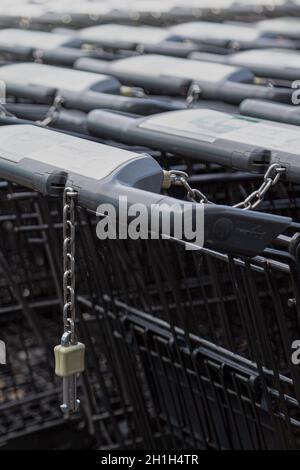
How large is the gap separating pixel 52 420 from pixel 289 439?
1.33 metres

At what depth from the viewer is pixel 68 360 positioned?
2.37 metres

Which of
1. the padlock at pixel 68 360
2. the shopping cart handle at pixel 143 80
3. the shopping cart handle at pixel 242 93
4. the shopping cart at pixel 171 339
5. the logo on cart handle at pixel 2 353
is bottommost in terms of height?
the logo on cart handle at pixel 2 353

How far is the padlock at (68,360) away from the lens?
236cm

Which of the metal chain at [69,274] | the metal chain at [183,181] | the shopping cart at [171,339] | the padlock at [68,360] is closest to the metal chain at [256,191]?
the metal chain at [183,181]

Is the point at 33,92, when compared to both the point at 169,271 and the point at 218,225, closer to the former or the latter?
the point at 169,271

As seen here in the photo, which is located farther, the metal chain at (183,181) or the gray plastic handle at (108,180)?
the metal chain at (183,181)

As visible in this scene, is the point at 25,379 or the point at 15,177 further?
the point at 25,379

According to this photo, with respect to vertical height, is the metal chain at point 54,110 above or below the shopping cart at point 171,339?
above

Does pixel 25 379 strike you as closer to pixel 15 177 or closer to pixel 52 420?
pixel 52 420

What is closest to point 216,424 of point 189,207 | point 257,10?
point 189,207

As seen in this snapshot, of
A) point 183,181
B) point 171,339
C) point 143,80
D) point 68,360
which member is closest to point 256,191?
point 183,181

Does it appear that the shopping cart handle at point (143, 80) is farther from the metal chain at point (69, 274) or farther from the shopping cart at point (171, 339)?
the metal chain at point (69, 274)

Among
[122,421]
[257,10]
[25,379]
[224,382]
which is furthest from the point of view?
[257,10]
